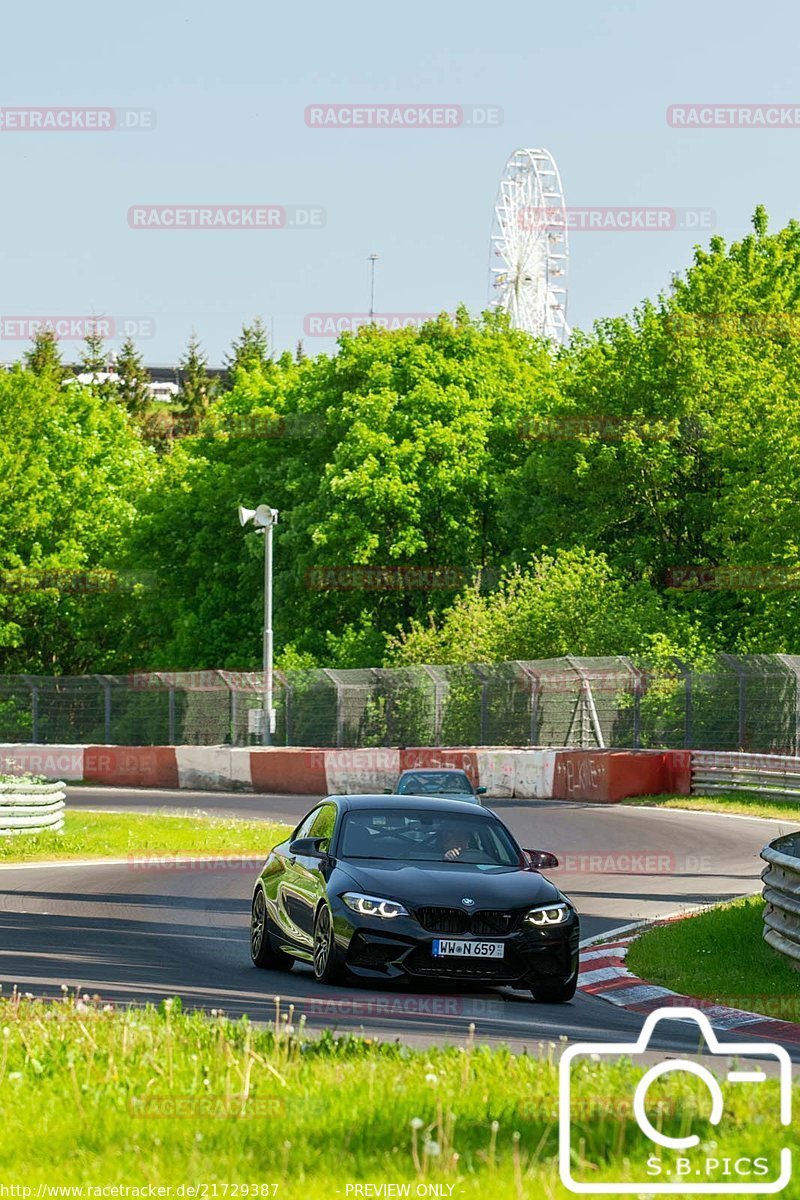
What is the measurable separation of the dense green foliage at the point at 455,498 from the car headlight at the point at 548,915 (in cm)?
3454

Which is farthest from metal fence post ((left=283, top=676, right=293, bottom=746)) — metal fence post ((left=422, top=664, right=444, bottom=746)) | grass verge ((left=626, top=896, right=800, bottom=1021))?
grass verge ((left=626, top=896, right=800, bottom=1021))

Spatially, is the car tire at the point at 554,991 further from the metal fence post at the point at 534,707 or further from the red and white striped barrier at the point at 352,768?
the metal fence post at the point at 534,707

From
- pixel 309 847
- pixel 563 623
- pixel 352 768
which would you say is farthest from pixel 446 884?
pixel 563 623

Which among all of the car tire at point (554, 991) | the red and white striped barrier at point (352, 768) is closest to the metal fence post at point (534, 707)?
the red and white striped barrier at point (352, 768)

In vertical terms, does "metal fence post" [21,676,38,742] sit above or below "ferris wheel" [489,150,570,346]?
below

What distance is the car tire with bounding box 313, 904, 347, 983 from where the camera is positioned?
1273 cm

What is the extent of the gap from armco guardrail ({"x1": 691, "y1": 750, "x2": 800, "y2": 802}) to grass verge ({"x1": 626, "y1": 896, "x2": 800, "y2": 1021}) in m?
18.0

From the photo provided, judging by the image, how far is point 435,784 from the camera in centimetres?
2750

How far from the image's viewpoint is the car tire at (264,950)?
14023 millimetres

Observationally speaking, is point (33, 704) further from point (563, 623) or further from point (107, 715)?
point (563, 623)

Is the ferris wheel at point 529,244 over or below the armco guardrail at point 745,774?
over

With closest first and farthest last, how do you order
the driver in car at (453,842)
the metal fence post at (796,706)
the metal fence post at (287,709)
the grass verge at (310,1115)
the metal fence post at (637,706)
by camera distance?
the grass verge at (310,1115), the driver in car at (453,842), the metal fence post at (796,706), the metal fence post at (637,706), the metal fence post at (287,709)

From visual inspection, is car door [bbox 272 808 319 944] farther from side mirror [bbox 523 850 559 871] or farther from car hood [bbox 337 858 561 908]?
side mirror [bbox 523 850 559 871]

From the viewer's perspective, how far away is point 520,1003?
12719 mm
